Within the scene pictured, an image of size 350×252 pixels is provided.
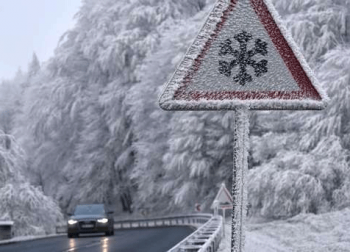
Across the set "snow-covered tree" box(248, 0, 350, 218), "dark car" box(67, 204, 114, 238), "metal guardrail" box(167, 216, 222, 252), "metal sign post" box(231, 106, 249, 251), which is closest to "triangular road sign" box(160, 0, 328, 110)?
"metal sign post" box(231, 106, 249, 251)

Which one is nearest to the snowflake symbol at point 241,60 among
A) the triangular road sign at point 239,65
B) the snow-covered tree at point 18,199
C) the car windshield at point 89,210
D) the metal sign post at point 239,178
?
the triangular road sign at point 239,65

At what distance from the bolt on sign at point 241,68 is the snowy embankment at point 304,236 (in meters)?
13.4

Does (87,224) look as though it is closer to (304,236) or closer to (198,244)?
(304,236)

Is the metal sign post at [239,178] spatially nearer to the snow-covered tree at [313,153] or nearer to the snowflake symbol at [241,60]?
the snowflake symbol at [241,60]

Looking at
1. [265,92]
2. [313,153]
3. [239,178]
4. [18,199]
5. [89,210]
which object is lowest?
[18,199]

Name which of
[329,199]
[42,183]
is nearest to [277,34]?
[329,199]

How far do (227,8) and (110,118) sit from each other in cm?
4529

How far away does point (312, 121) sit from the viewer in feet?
100

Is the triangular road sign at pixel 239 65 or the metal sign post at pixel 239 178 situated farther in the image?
the triangular road sign at pixel 239 65

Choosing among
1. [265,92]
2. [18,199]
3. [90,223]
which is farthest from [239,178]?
[18,199]

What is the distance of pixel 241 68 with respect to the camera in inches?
159

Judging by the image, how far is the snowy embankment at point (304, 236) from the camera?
728 inches

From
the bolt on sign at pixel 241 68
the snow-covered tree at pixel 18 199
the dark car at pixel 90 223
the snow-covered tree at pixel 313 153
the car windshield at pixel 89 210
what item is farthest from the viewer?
the snow-covered tree at pixel 18 199

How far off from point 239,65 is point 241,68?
0.02 m
